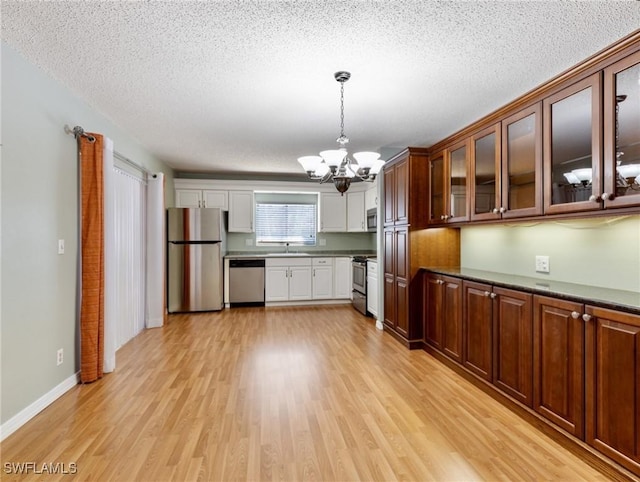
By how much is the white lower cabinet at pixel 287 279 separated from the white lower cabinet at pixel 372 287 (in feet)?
4.16

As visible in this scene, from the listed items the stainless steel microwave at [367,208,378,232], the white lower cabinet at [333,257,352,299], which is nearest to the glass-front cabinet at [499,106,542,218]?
the stainless steel microwave at [367,208,378,232]

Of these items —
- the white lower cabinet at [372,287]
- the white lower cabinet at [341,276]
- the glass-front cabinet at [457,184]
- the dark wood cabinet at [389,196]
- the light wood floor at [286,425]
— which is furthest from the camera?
the white lower cabinet at [341,276]

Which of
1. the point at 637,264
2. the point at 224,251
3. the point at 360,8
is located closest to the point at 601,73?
the point at 637,264

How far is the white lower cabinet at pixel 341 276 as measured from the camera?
19.8ft

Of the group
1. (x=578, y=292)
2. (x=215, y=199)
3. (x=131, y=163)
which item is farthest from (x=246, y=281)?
(x=578, y=292)

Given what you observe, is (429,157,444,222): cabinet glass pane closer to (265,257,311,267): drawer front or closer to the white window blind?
(265,257,311,267): drawer front

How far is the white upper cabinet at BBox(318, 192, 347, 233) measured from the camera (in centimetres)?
632

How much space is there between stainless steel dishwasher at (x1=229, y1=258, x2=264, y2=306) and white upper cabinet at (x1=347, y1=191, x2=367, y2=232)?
5.95 ft

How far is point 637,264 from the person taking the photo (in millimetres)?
1997

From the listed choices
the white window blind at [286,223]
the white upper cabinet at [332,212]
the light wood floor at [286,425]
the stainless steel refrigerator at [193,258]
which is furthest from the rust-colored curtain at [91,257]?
the white upper cabinet at [332,212]

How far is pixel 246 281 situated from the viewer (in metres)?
5.84

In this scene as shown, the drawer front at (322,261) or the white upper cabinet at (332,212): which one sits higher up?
the white upper cabinet at (332,212)

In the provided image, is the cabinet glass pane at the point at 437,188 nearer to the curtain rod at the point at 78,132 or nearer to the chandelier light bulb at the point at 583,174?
the chandelier light bulb at the point at 583,174

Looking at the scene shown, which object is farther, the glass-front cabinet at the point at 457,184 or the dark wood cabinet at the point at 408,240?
the dark wood cabinet at the point at 408,240
